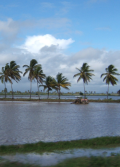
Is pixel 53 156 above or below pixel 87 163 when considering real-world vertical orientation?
below

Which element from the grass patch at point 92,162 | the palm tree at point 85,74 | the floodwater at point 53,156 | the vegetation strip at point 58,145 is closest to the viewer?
the grass patch at point 92,162

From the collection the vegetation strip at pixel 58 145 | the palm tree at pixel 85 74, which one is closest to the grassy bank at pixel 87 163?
the vegetation strip at pixel 58 145

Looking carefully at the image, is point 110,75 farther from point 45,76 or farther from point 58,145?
point 58,145

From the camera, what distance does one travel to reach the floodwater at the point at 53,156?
5338 mm

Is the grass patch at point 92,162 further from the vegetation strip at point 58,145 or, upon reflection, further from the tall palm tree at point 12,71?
the tall palm tree at point 12,71

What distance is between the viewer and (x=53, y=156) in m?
5.87

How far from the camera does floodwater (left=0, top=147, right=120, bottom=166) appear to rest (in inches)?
210

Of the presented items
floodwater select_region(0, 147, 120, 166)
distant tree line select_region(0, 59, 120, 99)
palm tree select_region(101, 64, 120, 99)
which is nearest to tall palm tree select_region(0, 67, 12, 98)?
distant tree line select_region(0, 59, 120, 99)

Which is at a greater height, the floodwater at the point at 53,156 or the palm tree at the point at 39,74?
the palm tree at the point at 39,74

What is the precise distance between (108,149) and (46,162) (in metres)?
2.48

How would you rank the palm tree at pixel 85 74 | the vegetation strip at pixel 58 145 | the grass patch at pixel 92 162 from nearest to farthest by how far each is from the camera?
1. the grass patch at pixel 92 162
2. the vegetation strip at pixel 58 145
3. the palm tree at pixel 85 74

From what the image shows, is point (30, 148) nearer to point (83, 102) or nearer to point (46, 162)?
point (46, 162)

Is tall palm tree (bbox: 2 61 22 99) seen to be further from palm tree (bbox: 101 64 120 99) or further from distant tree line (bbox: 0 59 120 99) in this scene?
palm tree (bbox: 101 64 120 99)

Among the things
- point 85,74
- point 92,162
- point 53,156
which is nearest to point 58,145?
point 53,156
